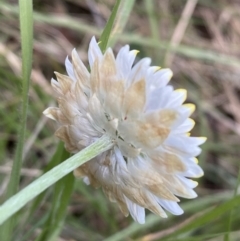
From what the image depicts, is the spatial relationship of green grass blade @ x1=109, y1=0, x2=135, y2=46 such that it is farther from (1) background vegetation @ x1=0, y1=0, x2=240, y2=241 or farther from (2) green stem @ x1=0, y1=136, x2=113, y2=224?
(2) green stem @ x1=0, y1=136, x2=113, y2=224

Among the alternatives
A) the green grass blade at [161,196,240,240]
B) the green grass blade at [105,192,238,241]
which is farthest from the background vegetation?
the green grass blade at [161,196,240,240]

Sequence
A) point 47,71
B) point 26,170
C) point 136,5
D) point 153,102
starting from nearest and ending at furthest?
point 153,102 < point 26,170 < point 47,71 < point 136,5

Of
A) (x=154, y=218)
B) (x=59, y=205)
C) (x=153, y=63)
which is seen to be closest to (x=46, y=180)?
(x=59, y=205)

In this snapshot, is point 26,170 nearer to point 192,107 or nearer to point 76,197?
point 76,197

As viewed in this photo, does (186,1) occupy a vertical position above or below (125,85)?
above

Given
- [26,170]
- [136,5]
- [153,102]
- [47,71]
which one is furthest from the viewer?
[136,5]

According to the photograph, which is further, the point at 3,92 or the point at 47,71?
the point at 47,71

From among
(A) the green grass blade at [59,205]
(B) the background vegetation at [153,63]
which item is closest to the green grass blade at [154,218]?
(B) the background vegetation at [153,63]

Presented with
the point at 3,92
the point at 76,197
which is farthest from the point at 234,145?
the point at 3,92
